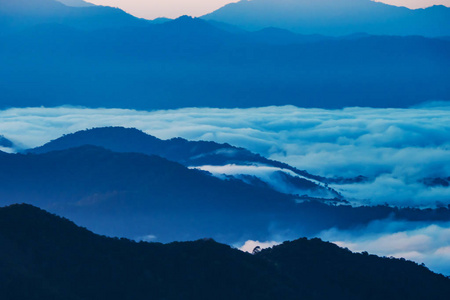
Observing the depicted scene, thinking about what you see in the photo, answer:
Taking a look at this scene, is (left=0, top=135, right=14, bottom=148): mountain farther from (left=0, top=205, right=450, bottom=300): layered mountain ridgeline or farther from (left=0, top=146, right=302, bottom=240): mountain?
(left=0, top=205, right=450, bottom=300): layered mountain ridgeline

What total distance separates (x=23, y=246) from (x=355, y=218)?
53.1 metres

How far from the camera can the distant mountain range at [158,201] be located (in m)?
76.0

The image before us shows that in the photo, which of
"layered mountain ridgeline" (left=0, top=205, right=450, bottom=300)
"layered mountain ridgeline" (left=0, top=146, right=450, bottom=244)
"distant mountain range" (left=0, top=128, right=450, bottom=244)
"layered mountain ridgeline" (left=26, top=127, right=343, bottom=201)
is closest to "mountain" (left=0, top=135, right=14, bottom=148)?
"layered mountain ridgeline" (left=26, top=127, right=343, bottom=201)

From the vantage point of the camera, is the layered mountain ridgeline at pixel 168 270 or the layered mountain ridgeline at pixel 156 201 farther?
the layered mountain ridgeline at pixel 156 201

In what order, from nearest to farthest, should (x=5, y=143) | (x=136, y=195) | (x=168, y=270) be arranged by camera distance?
(x=168, y=270), (x=136, y=195), (x=5, y=143)

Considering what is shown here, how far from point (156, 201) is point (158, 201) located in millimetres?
294

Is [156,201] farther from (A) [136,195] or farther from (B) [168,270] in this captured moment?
(B) [168,270]

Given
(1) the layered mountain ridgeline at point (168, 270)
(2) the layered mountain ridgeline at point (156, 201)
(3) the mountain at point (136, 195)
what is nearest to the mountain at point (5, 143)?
(2) the layered mountain ridgeline at point (156, 201)

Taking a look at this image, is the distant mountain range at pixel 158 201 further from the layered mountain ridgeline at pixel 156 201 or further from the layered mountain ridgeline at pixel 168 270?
the layered mountain ridgeline at pixel 168 270

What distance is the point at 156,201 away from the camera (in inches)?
3125

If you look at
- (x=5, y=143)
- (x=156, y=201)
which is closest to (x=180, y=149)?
(x=156, y=201)

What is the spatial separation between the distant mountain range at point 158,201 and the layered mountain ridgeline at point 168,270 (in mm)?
32722

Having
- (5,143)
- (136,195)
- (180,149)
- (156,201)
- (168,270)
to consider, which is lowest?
(168,270)

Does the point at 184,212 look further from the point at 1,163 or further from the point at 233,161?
the point at 233,161
